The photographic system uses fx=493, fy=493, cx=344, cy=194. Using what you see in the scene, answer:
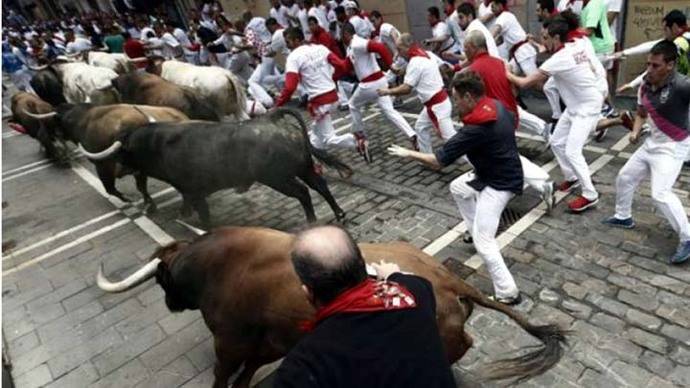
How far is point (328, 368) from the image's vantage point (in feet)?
6.36

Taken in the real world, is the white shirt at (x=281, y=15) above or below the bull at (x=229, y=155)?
above

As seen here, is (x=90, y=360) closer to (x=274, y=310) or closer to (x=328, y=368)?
(x=274, y=310)

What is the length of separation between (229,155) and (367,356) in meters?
4.77

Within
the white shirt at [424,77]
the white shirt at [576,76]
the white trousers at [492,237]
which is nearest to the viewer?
the white trousers at [492,237]

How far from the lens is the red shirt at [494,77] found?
21.0 feet

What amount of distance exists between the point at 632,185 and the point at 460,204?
1861 millimetres

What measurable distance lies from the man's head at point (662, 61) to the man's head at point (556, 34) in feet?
4.33

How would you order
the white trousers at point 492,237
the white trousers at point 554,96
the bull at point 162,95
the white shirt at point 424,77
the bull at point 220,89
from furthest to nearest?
the bull at point 220,89 → the bull at point 162,95 → the white trousers at point 554,96 → the white shirt at point 424,77 → the white trousers at point 492,237

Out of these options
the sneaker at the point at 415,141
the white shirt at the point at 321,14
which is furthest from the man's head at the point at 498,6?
the white shirt at the point at 321,14

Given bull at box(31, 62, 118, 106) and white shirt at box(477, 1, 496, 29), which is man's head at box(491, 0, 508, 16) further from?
bull at box(31, 62, 118, 106)

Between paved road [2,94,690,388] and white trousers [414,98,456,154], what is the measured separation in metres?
0.47

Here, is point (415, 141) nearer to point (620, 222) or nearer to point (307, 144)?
point (307, 144)

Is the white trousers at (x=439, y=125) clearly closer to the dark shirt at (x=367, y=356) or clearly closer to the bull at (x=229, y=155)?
the bull at (x=229, y=155)

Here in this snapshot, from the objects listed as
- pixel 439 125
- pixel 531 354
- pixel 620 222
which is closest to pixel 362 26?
pixel 439 125
